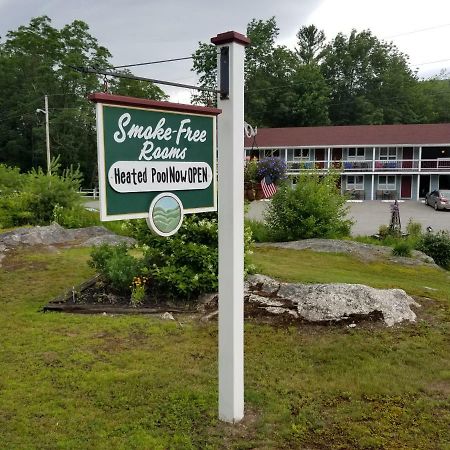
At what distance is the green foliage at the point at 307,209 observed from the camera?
14797mm

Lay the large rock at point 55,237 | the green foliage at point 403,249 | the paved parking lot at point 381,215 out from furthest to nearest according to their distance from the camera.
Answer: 1. the paved parking lot at point 381,215
2. the green foliage at point 403,249
3. the large rock at point 55,237

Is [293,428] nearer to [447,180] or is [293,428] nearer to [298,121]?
[447,180]

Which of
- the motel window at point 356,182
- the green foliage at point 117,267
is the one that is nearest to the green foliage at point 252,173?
the green foliage at point 117,267

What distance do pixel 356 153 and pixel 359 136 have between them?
1.37 metres

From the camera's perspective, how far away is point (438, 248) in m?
13.6

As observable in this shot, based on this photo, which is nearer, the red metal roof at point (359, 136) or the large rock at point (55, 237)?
the large rock at point (55, 237)

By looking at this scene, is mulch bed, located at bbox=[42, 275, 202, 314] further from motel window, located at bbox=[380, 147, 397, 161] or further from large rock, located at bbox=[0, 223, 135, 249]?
motel window, located at bbox=[380, 147, 397, 161]

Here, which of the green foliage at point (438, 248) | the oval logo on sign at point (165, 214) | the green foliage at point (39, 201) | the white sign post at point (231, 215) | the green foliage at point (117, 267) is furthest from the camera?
the green foliage at point (39, 201)

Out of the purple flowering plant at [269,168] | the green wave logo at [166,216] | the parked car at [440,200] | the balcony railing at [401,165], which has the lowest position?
the parked car at [440,200]

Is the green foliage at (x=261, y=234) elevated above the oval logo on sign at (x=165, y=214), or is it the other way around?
the oval logo on sign at (x=165, y=214)

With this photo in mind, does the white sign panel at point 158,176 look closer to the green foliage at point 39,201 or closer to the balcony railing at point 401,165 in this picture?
the green foliage at point 39,201

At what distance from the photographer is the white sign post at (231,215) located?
3576mm

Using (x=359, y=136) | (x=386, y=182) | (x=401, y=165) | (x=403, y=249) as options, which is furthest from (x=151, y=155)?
(x=359, y=136)

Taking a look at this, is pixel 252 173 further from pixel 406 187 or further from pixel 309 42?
pixel 309 42
